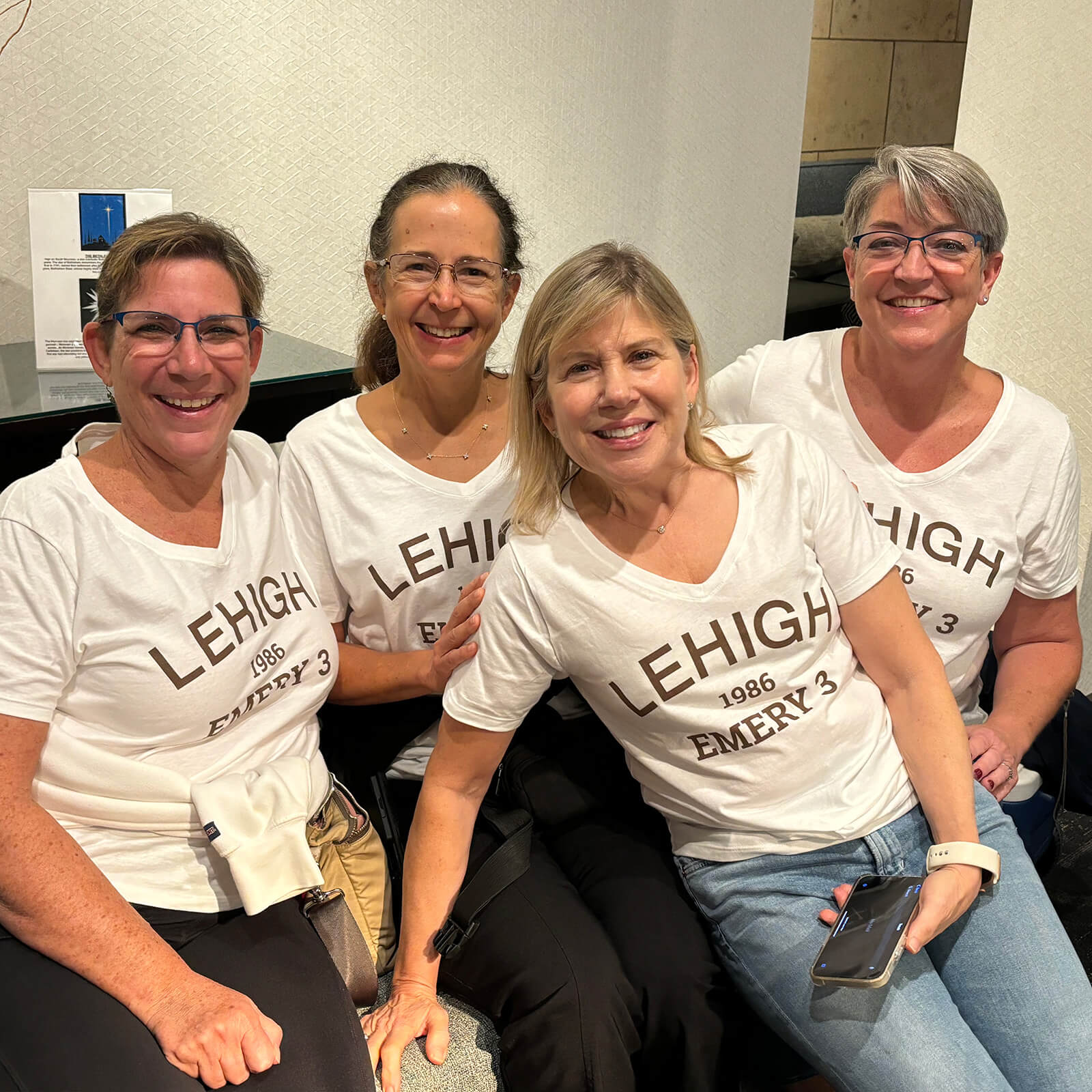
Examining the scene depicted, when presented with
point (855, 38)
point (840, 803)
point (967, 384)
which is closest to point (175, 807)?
point (840, 803)

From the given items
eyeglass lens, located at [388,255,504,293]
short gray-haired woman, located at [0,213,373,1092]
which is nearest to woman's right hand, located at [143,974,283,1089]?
short gray-haired woman, located at [0,213,373,1092]

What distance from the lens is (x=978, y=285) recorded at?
1875 mm

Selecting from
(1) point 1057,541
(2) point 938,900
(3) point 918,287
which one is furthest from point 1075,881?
(3) point 918,287

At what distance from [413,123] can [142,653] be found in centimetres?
204

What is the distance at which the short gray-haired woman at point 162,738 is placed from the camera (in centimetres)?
134

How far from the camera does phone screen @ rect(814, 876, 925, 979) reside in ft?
4.59

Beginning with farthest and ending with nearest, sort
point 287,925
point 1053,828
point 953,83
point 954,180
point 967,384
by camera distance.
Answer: point 953,83 < point 1053,828 < point 967,384 < point 954,180 < point 287,925

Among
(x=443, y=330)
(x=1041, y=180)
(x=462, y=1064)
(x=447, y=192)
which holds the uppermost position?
(x=1041, y=180)

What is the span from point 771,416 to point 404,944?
1113mm

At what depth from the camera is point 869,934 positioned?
1.45m

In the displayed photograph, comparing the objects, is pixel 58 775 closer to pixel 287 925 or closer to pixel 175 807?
pixel 175 807

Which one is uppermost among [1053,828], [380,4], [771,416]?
[380,4]

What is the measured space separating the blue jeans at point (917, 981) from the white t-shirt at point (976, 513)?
373 mm

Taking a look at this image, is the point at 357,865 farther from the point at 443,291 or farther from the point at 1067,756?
the point at 1067,756
